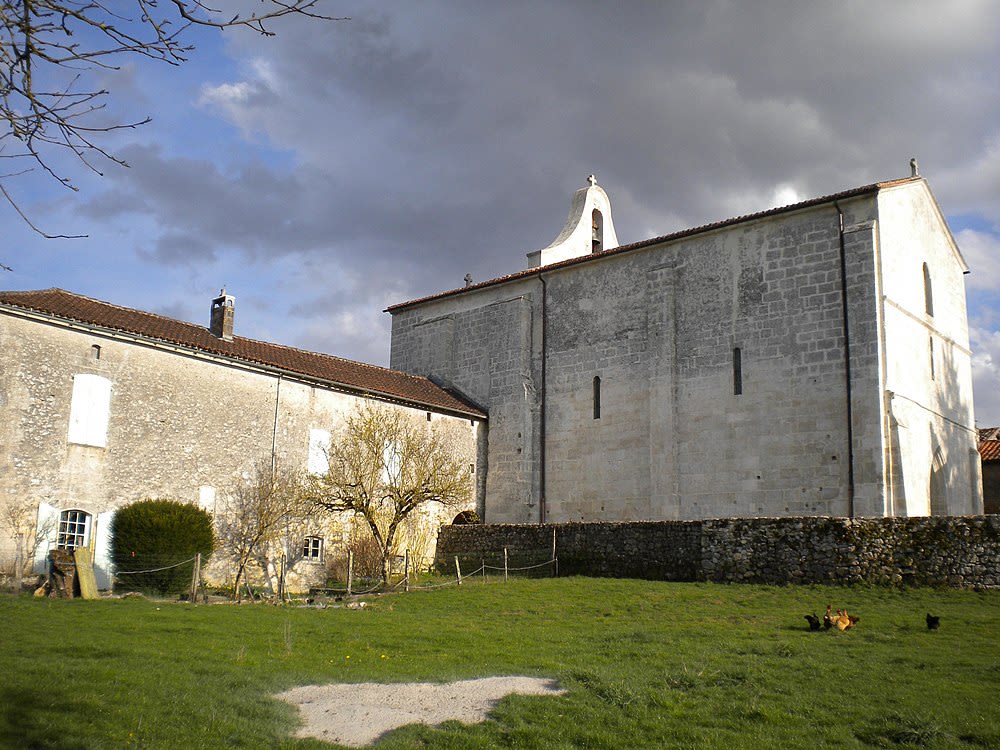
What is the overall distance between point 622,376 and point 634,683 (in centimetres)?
1840

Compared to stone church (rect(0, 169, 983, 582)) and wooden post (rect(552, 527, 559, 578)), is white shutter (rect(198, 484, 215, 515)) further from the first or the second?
wooden post (rect(552, 527, 559, 578))

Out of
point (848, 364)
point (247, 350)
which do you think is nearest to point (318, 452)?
point (247, 350)

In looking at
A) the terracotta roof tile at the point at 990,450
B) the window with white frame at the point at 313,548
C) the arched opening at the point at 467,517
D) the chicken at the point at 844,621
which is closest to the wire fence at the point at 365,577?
the window with white frame at the point at 313,548

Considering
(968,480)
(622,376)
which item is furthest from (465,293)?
(968,480)

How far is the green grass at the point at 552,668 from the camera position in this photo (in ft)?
26.8

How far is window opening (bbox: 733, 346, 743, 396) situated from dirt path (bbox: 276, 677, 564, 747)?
16.4 metres

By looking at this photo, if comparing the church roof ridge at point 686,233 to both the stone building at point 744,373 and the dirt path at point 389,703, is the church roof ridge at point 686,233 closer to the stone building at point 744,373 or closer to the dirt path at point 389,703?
the stone building at point 744,373

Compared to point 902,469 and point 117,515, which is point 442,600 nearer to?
point 117,515

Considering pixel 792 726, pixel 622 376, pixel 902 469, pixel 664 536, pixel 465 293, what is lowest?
pixel 792 726

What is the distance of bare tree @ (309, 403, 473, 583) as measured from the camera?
24953mm

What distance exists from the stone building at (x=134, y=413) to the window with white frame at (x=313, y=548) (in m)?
0.04

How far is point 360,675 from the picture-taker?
423 inches

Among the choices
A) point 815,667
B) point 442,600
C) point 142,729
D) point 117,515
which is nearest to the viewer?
point 142,729

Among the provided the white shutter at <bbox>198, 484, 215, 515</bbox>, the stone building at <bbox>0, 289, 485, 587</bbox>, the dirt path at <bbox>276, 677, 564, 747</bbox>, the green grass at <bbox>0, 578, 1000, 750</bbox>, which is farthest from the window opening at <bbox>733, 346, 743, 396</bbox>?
the dirt path at <bbox>276, 677, 564, 747</bbox>
